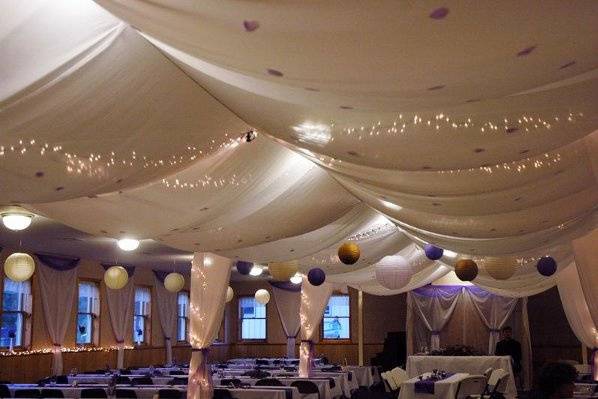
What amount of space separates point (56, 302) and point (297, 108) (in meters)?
14.5

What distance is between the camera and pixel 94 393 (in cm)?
1002

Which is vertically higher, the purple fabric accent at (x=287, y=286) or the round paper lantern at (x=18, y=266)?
the purple fabric accent at (x=287, y=286)

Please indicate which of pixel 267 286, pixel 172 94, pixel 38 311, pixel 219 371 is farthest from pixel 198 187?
pixel 267 286

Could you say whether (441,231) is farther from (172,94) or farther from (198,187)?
(172,94)

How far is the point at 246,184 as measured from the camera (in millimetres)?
6844

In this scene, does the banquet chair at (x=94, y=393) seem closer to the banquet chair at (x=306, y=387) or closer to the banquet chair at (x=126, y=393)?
the banquet chair at (x=126, y=393)

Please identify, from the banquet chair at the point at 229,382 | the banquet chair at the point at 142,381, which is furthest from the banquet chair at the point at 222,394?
the banquet chair at the point at 142,381

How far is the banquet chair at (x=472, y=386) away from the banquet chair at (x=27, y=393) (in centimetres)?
655

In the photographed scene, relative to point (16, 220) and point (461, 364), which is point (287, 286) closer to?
point (461, 364)

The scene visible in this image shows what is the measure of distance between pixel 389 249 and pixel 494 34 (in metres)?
10.4

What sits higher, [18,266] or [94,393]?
[18,266]

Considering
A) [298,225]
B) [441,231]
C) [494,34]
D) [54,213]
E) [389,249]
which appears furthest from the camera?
[389,249]

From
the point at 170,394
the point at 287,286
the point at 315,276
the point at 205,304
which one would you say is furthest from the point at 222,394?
the point at 287,286

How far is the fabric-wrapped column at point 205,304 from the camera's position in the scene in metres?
10.3
